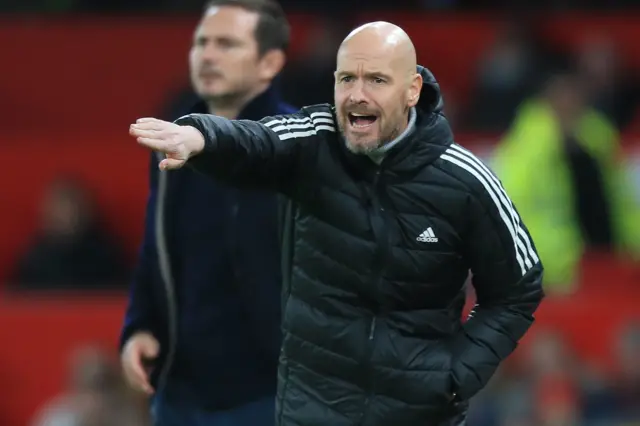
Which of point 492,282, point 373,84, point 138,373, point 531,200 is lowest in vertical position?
point 531,200

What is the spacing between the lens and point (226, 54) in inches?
174

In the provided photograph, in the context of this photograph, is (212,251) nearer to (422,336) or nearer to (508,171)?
(422,336)

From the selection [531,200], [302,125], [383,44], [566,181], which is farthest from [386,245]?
[566,181]

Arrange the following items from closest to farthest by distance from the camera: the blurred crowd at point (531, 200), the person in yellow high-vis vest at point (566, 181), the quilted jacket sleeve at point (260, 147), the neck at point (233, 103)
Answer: the quilted jacket sleeve at point (260, 147) → the neck at point (233, 103) → the blurred crowd at point (531, 200) → the person in yellow high-vis vest at point (566, 181)

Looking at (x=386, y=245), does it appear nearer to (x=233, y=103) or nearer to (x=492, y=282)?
(x=492, y=282)

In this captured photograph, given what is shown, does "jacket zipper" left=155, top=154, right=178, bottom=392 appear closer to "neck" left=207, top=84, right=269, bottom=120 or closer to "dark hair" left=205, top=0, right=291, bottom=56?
"neck" left=207, top=84, right=269, bottom=120

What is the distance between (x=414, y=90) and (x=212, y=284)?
1.04m

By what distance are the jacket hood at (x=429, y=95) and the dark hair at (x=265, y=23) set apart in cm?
91

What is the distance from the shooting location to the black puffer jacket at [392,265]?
362 cm

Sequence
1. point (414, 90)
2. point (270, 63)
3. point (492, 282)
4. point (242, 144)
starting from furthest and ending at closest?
point (270, 63)
point (492, 282)
point (414, 90)
point (242, 144)

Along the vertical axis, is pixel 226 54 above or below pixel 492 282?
above

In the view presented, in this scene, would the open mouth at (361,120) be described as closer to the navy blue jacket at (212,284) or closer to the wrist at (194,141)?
the wrist at (194,141)

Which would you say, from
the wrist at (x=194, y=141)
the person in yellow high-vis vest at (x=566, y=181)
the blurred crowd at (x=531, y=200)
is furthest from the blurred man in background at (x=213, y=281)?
the person in yellow high-vis vest at (x=566, y=181)

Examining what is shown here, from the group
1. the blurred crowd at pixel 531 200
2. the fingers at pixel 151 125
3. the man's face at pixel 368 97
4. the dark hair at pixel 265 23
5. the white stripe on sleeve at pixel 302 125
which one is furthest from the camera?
the blurred crowd at pixel 531 200
